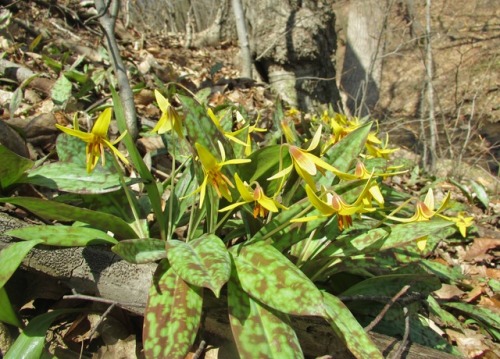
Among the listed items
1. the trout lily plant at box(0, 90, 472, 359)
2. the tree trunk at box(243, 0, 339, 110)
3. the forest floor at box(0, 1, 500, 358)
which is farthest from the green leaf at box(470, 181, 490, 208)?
the trout lily plant at box(0, 90, 472, 359)

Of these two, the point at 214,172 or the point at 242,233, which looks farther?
the point at 242,233

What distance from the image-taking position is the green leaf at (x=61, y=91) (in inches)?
89.1

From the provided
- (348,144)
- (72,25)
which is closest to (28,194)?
(348,144)

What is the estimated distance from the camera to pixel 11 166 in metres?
1.24

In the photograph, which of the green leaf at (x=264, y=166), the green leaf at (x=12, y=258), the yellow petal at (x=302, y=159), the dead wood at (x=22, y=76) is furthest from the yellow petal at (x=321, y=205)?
the dead wood at (x=22, y=76)

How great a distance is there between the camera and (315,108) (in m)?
4.37

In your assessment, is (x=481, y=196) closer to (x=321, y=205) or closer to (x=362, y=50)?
(x=321, y=205)

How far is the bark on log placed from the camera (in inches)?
44.9

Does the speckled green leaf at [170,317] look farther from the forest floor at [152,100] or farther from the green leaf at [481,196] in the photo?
the green leaf at [481,196]

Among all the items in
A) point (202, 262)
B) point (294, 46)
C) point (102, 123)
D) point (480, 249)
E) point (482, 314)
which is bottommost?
point (480, 249)

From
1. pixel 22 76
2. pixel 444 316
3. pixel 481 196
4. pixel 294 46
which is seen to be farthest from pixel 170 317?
pixel 294 46

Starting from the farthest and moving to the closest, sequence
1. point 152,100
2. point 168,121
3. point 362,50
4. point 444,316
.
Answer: point 362,50 → point 152,100 → point 444,316 → point 168,121

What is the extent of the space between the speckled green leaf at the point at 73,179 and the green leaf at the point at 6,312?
1.14ft

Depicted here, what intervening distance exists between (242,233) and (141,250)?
44 cm
